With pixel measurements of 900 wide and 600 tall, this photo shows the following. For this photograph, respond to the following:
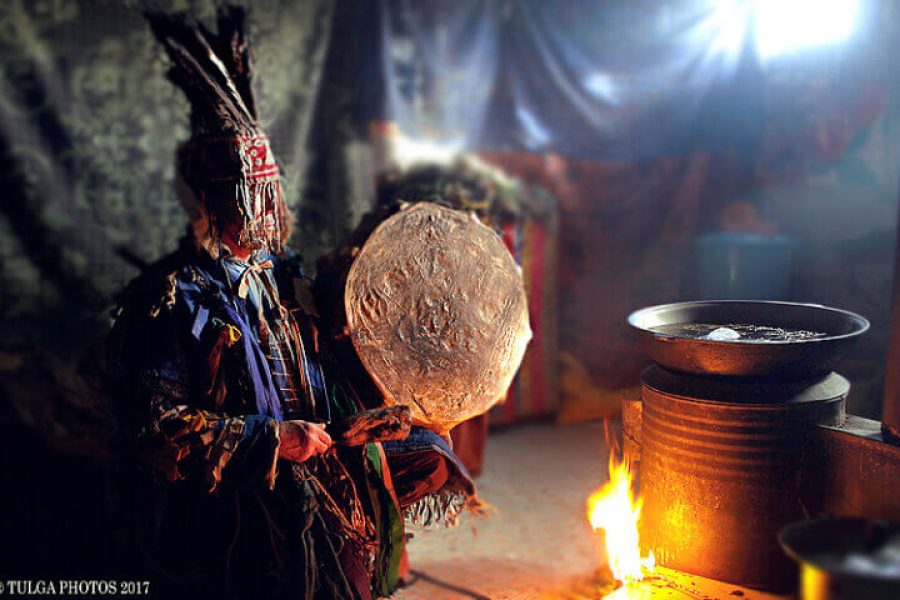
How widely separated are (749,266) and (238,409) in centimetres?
403

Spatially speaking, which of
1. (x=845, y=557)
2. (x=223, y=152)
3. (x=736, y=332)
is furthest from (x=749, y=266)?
(x=223, y=152)

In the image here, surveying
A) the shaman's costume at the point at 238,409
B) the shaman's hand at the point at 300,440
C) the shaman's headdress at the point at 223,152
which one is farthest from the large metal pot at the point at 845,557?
the shaman's headdress at the point at 223,152

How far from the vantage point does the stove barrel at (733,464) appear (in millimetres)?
2684

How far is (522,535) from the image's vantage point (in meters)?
3.70

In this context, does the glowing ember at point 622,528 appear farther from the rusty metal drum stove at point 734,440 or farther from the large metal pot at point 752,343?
the large metal pot at point 752,343

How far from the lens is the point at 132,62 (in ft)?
12.3

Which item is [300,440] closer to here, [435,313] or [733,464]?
[435,313]

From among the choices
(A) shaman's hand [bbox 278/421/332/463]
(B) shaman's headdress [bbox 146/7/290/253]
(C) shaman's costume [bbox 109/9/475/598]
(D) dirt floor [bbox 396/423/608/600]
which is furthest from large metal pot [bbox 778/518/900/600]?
(B) shaman's headdress [bbox 146/7/290/253]

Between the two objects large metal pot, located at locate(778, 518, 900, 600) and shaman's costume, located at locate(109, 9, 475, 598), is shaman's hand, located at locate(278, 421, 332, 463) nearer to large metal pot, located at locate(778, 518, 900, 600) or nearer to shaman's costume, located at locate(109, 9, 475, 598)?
shaman's costume, located at locate(109, 9, 475, 598)

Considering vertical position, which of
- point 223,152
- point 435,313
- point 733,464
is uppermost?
point 223,152

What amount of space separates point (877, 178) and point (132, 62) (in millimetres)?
4738

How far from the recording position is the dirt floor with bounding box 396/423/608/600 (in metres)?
3.21

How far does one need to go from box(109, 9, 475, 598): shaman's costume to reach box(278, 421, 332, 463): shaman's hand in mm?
40

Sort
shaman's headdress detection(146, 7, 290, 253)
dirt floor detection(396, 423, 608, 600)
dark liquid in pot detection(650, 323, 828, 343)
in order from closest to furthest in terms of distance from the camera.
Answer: shaman's headdress detection(146, 7, 290, 253), dark liquid in pot detection(650, 323, 828, 343), dirt floor detection(396, 423, 608, 600)
